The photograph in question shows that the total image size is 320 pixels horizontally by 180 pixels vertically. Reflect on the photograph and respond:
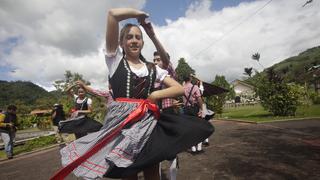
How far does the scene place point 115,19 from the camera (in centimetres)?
207

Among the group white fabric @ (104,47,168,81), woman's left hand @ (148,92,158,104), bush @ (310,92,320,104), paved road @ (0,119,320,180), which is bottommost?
paved road @ (0,119,320,180)

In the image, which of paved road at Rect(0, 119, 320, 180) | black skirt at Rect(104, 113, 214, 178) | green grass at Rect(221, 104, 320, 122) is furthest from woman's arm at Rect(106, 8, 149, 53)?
green grass at Rect(221, 104, 320, 122)

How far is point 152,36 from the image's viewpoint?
2.47 metres

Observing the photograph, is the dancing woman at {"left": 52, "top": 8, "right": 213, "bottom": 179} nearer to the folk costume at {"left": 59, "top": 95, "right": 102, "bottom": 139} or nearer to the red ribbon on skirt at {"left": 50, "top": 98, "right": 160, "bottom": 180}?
the red ribbon on skirt at {"left": 50, "top": 98, "right": 160, "bottom": 180}

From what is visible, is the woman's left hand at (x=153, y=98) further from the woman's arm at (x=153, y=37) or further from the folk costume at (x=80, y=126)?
the folk costume at (x=80, y=126)

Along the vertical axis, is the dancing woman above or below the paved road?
above

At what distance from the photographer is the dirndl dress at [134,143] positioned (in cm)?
185

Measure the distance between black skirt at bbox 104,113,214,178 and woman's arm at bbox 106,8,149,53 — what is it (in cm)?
74

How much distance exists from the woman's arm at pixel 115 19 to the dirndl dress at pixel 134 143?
54cm

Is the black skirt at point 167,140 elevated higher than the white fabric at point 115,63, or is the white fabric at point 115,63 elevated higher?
the white fabric at point 115,63

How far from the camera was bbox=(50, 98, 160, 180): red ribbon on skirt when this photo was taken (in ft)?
6.20

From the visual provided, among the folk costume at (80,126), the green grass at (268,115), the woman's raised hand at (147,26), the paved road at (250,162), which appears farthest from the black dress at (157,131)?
the green grass at (268,115)

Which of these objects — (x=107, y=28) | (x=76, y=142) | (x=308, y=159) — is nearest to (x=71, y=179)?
(x=76, y=142)

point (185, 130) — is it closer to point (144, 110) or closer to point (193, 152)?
point (144, 110)
